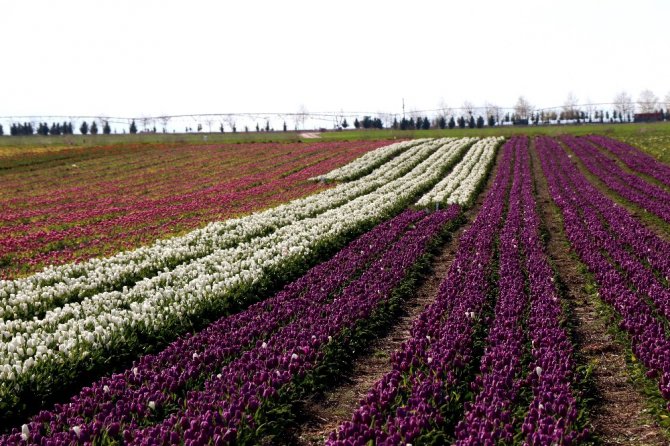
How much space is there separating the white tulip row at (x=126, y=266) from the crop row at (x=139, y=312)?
0.62 metres

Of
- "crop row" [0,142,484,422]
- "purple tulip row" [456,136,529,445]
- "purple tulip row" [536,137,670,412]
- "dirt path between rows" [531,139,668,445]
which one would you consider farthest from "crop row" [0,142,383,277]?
"purple tulip row" [536,137,670,412]

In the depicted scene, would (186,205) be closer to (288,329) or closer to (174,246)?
(174,246)

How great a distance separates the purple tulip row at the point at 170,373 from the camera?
6.33 meters

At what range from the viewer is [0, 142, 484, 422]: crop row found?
785cm

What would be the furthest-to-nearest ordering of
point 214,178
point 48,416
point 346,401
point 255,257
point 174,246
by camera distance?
1. point 214,178
2. point 174,246
3. point 255,257
4. point 346,401
5. point 48,416

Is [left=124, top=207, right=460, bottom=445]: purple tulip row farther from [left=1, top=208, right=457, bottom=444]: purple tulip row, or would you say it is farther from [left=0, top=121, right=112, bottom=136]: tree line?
[left=0, top=121, right=112, bottom=136]: tree line

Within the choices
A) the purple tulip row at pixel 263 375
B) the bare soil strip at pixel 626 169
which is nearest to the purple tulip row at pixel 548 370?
the purple tulip row at pixel 263 375

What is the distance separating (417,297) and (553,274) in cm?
350

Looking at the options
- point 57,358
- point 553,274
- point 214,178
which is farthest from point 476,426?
point 214,178

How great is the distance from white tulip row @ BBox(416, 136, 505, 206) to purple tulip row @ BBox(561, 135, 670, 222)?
7070 mm

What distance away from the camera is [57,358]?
Result: 7977 millimetres

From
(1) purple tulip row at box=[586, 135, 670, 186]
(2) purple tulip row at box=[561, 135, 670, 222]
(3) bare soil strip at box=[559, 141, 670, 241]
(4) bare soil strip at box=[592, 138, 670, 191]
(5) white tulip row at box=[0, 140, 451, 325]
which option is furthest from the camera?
(1) purple tulip row at box=[586, 135, 670, 186]

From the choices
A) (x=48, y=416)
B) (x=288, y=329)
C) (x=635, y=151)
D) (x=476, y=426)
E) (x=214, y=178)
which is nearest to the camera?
(x=476, y=426)

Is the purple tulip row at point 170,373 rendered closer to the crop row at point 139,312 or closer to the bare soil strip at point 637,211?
the crop row at point 139,312
